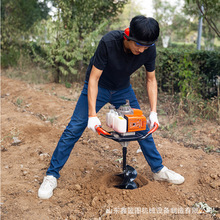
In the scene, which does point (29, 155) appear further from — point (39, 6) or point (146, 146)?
point (39, 6)

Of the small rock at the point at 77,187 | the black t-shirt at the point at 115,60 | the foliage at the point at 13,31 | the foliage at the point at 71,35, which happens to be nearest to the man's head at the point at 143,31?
the black t-shirt at the point at 115,60

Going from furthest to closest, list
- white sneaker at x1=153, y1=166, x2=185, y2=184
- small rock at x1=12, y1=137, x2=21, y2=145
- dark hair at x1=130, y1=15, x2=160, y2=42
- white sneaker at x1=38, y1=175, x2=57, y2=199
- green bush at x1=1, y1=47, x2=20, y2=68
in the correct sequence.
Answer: green bush at x1=1, y1=47, x2=20, y2=68 → small rock at x1=12, y1=137, x2=21, y2=145 → white sneaker at x1=153, y1=166, x2=185, y2=184 → white sneaker at x1=38, y1=175, x2=57, y2=199 → dark hair at x1=130, y1=15, x2=160, y2=42

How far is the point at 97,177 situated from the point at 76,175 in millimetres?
280

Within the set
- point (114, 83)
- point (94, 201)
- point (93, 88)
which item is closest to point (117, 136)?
point (93, 88)

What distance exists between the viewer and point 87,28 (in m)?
7.91

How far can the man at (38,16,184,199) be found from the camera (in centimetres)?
234

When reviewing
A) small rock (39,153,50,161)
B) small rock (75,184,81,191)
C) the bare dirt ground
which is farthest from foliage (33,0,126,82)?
small rock (75,184,81,191)

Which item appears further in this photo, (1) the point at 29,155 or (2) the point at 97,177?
(1) the point at 29,155

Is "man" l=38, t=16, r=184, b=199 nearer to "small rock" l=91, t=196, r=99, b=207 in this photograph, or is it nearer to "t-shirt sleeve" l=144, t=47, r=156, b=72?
"t-shirt sleeve" l=144, t=47, r=156, b=72

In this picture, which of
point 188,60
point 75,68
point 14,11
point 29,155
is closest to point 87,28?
point 75,68

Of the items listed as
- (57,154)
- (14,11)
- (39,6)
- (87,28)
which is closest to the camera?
(57,154)

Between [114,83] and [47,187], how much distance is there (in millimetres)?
1310

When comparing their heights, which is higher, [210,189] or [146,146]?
[146,146]

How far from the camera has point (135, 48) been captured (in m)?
2.43
